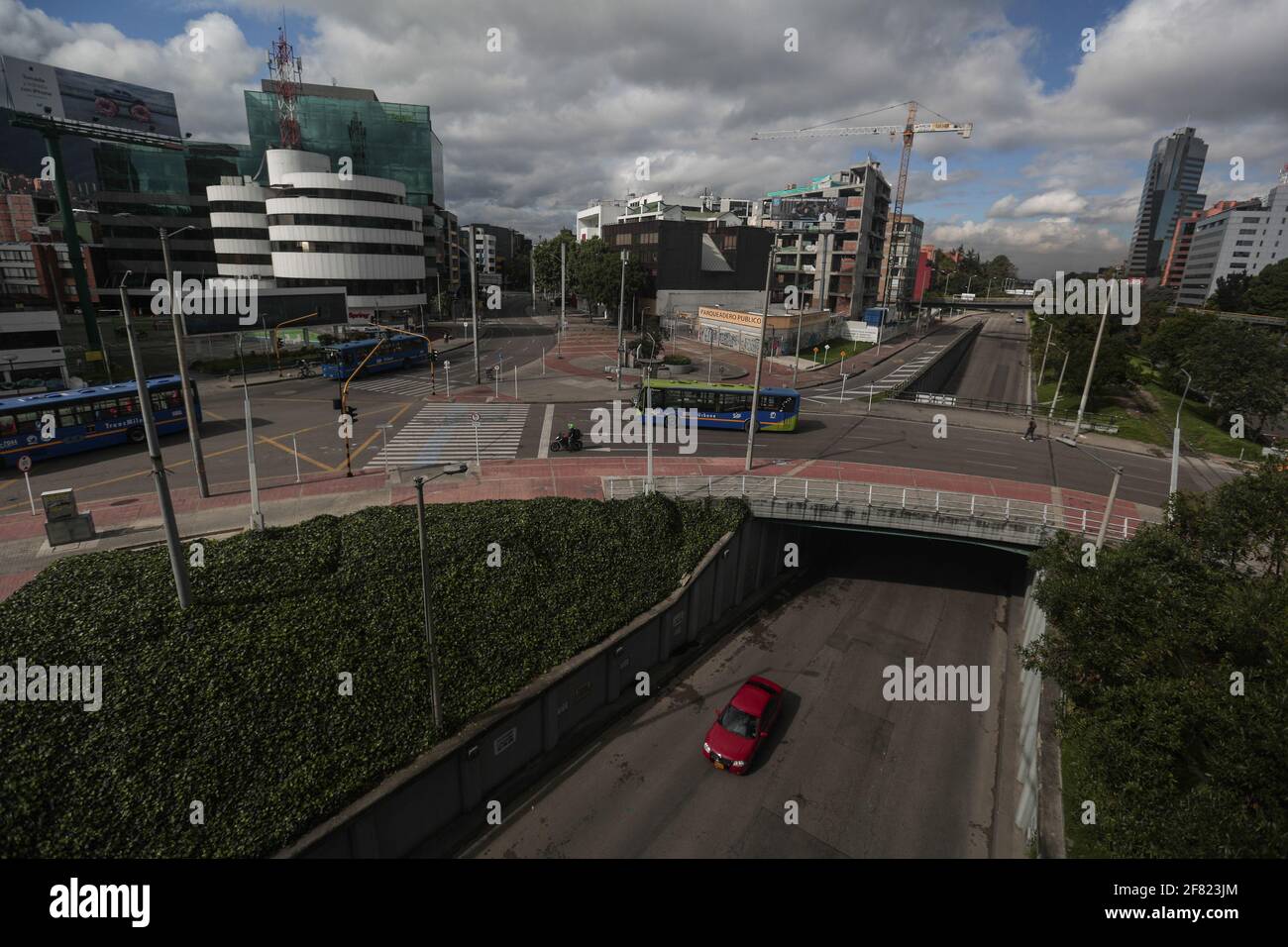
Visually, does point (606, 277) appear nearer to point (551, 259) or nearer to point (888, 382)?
point (551, 259)

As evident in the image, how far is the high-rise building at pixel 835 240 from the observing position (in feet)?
339

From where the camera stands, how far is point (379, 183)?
73.4 meters

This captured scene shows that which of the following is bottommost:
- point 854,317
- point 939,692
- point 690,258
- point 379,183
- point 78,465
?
point 939,692

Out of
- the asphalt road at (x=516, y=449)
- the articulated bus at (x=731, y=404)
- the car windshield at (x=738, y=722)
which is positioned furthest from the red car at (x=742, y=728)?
the articulated bus at (x=731, y=404)

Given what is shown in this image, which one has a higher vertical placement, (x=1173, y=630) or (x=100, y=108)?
(x=100, y=108)

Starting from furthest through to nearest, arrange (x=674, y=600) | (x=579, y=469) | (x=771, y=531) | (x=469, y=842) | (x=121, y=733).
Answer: (x=579, y=469) → (x=771, y=531) → (x=674, y=600) → (x=469, y=842) → (x=121, y=733)

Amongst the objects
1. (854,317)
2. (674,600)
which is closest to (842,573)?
(674,600)

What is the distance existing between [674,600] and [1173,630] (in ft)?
46.2

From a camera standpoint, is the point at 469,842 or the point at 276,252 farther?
the point at 276,252

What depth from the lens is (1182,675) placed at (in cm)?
1339

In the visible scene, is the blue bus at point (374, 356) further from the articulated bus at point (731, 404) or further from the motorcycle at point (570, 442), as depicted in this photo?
the articulated bus at point (731, 404)

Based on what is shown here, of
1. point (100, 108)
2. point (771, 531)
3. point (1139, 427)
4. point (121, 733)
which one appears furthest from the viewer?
point (100, 108)

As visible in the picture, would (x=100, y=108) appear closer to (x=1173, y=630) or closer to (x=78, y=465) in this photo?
(x=78, y=465)

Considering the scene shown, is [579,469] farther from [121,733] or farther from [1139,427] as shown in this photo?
[1139,427]
